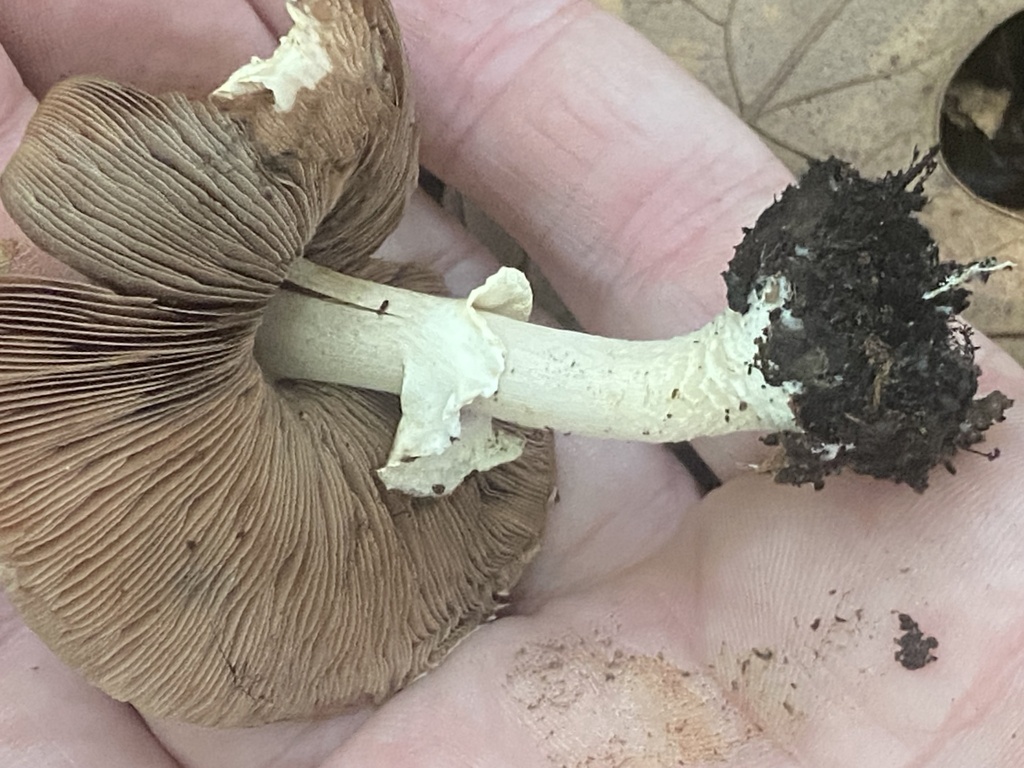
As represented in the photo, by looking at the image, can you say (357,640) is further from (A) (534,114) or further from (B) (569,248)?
(A) (534,114)

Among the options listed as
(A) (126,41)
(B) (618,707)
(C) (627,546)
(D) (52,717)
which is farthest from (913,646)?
(A) (126,41)

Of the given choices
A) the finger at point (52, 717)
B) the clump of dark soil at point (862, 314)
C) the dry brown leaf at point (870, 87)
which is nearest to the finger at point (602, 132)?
the dry brown leaf at point (870, 87)

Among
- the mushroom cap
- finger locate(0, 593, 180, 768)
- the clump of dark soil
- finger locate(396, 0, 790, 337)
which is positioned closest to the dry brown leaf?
finger locate(396, 0, 790, 337)

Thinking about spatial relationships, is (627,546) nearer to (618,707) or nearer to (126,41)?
(618,707)

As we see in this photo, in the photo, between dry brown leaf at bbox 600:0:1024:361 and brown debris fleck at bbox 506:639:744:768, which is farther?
dry brown leaf at bbox 600:0:1024:361

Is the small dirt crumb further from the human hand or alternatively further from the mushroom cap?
the mushroom cap

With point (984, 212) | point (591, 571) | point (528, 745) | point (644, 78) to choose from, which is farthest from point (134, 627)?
point (984, 212)

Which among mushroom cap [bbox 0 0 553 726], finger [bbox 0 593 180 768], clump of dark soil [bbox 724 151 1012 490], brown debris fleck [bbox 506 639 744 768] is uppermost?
clump of dark soil [bbox 724 151 1012 490]
